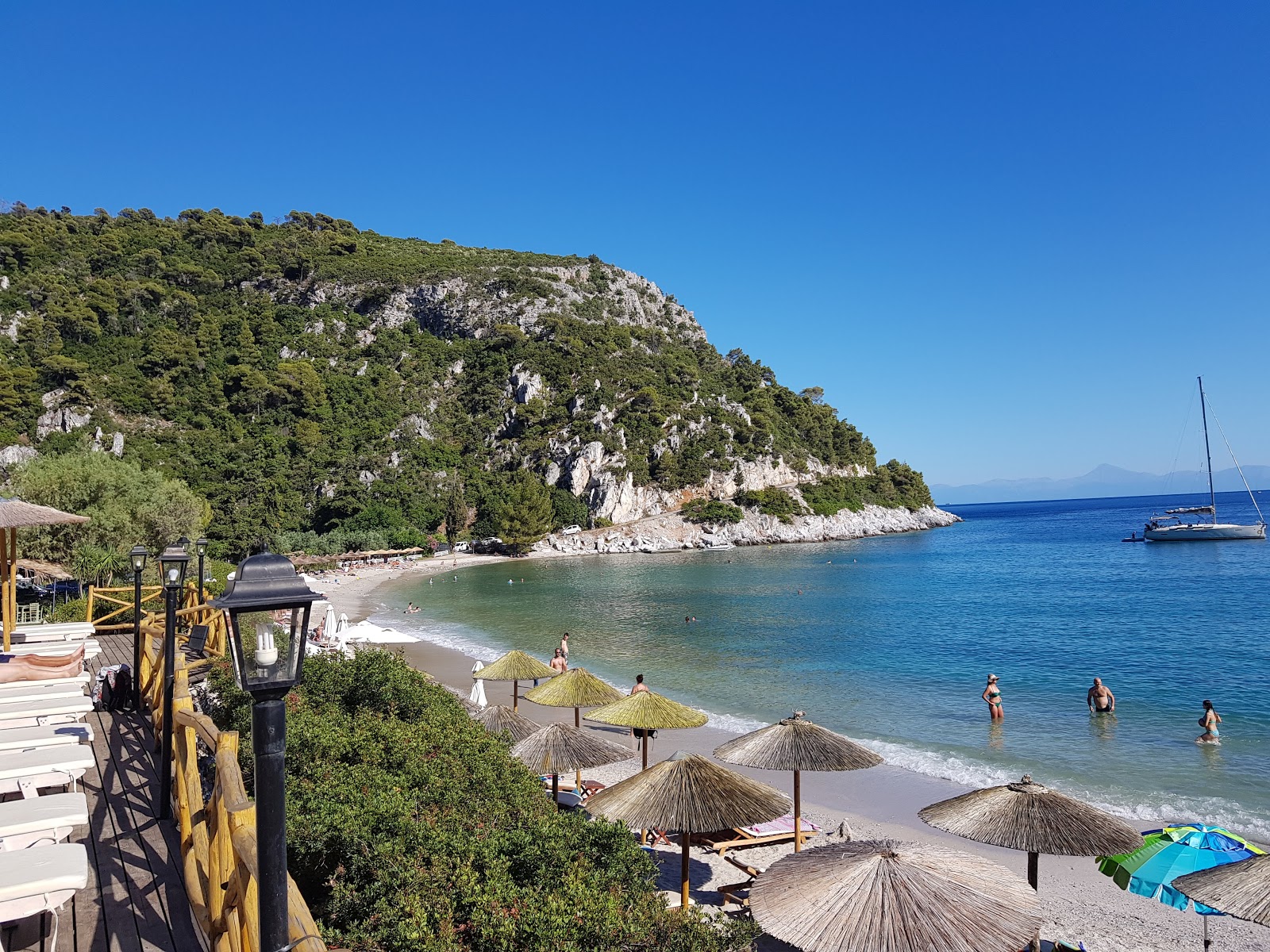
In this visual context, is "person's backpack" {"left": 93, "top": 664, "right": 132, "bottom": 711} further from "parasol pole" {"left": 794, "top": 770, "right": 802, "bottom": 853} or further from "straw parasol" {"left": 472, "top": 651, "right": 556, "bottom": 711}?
"parasol pole" {"left": 794, "top": 770, "right": 802, "bottom": 853}

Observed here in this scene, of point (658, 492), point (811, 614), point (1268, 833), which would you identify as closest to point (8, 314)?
point (658, 492)

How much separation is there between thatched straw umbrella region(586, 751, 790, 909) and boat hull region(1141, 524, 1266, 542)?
84.6 meters

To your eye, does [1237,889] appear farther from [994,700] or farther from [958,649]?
[958,649]

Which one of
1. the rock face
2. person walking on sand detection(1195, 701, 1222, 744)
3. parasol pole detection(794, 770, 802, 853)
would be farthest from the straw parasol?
the rock face

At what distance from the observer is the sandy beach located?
8.08m

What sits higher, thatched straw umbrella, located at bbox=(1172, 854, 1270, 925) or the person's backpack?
the person's backpack

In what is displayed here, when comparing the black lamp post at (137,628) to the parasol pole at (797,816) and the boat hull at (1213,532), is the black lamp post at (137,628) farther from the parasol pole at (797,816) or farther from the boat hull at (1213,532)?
the boat hull at (1213,532)

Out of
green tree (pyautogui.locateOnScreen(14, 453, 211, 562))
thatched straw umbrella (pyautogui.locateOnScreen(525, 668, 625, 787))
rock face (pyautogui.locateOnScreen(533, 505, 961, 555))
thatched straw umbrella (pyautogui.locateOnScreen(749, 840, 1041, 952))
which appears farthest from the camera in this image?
rock face (pyautogui.locateOnScreen(533, 505, 961, 555))

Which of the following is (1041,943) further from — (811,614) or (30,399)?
(30,399)

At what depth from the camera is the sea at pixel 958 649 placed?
46.3 feet

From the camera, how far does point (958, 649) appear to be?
2595cm

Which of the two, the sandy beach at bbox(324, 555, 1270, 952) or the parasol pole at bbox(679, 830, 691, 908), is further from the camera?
the sandy beach at bbox(324, 555, 1270, 952)

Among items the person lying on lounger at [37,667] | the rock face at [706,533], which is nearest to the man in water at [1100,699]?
the person lying on lounger at [37,667]

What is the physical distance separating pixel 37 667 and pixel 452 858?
6437 mm
